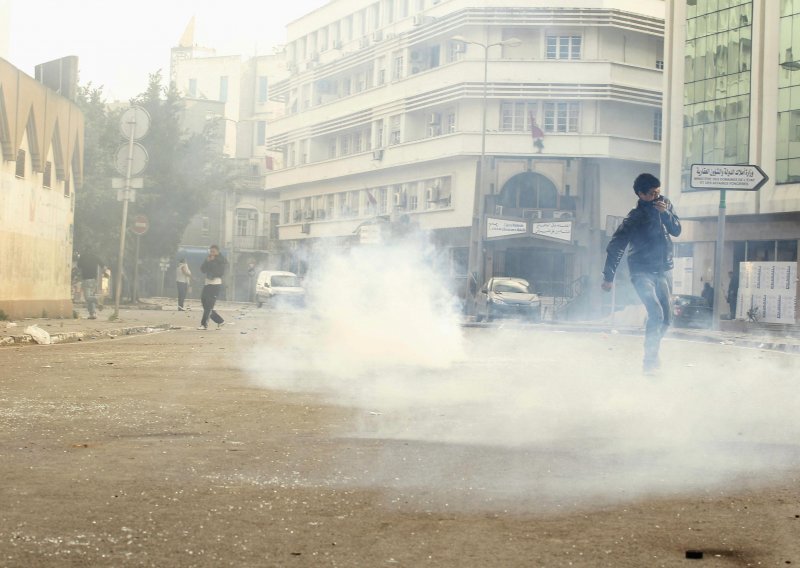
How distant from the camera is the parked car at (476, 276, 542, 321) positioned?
127 ft

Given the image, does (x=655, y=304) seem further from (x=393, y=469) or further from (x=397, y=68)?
(x=397, y=68)

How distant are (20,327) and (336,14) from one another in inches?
1954

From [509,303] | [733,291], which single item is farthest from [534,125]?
[509,303]

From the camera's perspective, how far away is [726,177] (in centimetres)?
3150

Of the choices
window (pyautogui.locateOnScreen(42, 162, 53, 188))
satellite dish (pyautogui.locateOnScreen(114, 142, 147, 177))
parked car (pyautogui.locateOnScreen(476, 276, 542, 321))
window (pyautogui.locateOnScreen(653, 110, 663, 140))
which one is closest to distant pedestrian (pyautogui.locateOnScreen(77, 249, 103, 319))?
window (pyautogui.locateOnScreen(42, 162, 53, 188))

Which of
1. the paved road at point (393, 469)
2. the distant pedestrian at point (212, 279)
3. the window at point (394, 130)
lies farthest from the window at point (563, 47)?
the paved road at point (393, 469)

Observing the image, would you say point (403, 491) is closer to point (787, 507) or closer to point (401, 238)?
point (787, 507)

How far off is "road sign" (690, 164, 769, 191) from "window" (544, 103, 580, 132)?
24.1m

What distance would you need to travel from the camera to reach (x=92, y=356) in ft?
51.9

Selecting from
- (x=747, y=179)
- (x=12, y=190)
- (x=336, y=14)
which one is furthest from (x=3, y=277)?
(x=336, y=14)

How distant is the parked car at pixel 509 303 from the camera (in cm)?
3859

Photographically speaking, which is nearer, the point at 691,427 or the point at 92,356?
the point at 691,427

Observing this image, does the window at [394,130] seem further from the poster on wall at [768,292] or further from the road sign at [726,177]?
the road sign at [726,177]

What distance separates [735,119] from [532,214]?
12196mm
